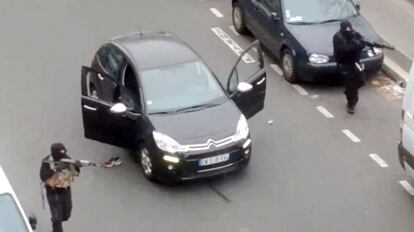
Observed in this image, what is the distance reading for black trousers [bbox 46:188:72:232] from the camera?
506 inches

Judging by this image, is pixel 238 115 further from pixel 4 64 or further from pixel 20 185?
pixel 4 64

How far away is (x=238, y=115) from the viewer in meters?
15.0

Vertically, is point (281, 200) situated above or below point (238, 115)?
below

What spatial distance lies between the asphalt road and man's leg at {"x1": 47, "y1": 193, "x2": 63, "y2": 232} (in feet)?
2.47

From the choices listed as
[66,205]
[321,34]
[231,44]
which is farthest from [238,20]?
[66,205]

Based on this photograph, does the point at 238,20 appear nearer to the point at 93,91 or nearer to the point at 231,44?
the point at 231,44

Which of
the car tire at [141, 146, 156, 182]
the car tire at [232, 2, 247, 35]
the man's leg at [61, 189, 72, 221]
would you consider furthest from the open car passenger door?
the car tire at [232, 2, 247, 35]

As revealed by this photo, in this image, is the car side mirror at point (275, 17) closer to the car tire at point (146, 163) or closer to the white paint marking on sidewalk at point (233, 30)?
the white paint marking on sidewalk at point (233, 30)

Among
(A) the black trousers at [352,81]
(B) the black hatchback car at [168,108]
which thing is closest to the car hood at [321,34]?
(A) the black trousers at [352,81]

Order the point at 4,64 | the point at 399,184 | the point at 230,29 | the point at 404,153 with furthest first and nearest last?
the point at 230,29 → the point at 4,64 → the point at 399,184 → the point at 404,153

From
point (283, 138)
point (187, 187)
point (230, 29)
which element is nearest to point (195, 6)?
point (230, 29)

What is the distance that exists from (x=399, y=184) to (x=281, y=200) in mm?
1770

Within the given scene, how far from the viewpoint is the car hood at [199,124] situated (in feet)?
47.5

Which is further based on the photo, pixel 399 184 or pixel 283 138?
pixel 283 138
